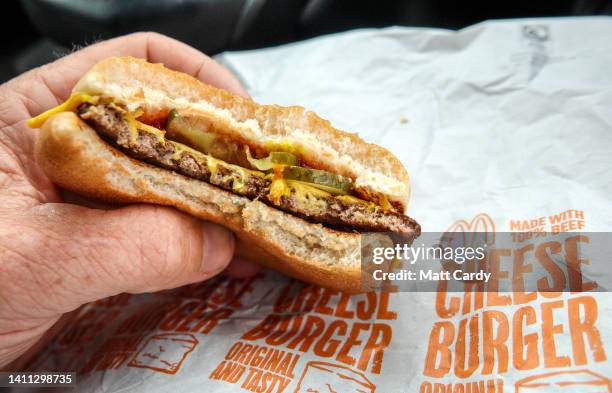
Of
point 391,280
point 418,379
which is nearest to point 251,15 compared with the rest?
point 391,280

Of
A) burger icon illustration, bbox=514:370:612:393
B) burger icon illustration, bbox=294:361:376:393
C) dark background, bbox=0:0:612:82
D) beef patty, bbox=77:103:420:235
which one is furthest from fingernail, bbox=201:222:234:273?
dark background, bbox=0:0:612:82

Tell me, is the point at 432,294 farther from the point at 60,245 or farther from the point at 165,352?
the point at 60,245

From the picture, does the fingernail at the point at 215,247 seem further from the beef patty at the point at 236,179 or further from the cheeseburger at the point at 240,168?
the beef patty at the point at 236,179

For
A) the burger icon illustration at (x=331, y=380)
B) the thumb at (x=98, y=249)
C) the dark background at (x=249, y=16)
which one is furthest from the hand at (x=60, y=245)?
the dark background at (x=249, y=16)

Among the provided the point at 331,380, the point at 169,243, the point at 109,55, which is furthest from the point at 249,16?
the point at 331,380

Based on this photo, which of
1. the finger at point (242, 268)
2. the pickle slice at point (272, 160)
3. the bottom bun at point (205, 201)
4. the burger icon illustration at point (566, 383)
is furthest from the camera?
the finger at point (242, 268)

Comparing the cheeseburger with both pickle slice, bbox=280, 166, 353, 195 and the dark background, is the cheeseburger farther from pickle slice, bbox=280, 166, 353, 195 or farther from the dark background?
the dark background
